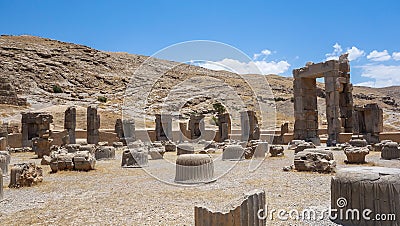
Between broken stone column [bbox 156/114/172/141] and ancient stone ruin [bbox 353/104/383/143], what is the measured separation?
1522 cm

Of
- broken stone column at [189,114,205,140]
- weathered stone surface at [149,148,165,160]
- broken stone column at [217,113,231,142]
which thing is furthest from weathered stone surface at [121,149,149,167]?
broken stone column at [189,114,205,140]

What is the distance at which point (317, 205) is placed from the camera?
646cm

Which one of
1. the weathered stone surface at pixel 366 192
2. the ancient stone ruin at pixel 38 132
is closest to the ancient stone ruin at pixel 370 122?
the weathered stone surface at pixel 366 192

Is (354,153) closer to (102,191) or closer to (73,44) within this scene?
(102,191)

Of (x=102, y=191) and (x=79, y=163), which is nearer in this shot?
(x=102, y=191)

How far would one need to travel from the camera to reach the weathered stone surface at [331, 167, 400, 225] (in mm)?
4871

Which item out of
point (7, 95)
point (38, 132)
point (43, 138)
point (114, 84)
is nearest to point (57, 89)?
point (114, 84)

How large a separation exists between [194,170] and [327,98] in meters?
15.6

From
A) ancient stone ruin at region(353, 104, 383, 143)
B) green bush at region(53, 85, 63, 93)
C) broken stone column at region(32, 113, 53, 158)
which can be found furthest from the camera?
green bush at region(53, 85, 63, 93)

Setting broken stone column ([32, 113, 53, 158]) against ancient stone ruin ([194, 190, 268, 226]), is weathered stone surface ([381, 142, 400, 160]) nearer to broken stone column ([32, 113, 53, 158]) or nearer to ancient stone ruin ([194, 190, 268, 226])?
ancient stone ruin ([194, 190, 268, 226])

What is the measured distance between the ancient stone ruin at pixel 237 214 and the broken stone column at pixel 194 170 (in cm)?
514

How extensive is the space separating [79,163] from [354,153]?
398 inches

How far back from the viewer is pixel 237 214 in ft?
13.3

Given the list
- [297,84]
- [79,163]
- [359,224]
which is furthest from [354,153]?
[297,84]
